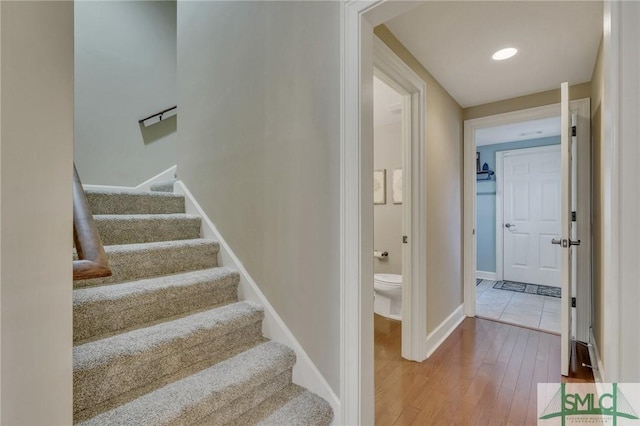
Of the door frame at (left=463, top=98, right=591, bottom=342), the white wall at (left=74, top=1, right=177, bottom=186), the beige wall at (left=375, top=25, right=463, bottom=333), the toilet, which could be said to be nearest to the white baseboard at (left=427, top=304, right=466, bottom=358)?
the beige wall at (left=375, top=25, right=463, bottom=333)

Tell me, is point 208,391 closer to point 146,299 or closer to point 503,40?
point 146,299

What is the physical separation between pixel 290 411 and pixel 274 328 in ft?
1.43

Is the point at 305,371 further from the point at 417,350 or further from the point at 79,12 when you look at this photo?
the point at 79,12

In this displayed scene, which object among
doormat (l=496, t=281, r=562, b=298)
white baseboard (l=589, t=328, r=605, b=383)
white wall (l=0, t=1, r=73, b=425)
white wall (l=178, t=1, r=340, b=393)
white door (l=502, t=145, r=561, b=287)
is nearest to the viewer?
white wall (l=0, t=1, r=73, b=425)

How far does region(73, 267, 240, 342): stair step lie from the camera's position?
4.27 ft

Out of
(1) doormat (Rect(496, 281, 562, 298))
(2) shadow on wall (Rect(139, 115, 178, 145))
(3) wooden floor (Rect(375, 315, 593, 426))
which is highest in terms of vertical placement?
(2) shadow on wall (Rect(139, 115, 178, 145))

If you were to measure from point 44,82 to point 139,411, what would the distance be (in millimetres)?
1137

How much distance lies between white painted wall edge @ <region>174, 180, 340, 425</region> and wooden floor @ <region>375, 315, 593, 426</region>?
0.42 m

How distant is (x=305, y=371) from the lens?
1.54 m

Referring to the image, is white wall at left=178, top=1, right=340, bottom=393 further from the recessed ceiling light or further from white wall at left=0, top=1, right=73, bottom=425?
the recessed ceiling light

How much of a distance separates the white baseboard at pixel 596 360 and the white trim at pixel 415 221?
1075 millimetres

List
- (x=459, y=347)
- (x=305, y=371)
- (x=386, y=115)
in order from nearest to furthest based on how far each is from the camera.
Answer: (x=305, y=371), (x=459, y=347), (x=386, y=115)

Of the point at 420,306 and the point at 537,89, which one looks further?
the point at 537,89

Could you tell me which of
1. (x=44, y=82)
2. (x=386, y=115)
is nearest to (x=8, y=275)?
(x=44, y=82)
